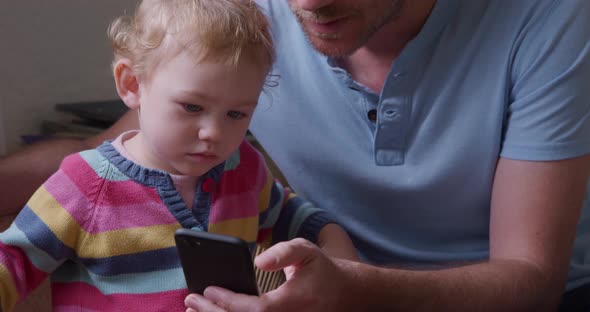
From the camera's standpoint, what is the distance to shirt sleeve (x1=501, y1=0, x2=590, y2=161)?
115 centimetres

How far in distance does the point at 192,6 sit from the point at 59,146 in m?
0.52

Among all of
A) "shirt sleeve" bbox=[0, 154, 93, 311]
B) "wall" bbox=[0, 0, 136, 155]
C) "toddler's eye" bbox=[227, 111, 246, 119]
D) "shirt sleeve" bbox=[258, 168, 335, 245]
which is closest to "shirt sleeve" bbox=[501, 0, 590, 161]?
"shirt sleeve" bbox=[258, 168, 335, 245]

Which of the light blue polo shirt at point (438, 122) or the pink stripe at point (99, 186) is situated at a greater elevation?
the pink stripe at point (99, 186)

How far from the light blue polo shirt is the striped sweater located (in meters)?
0.34

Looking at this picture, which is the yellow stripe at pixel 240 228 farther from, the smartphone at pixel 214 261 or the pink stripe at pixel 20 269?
the pink stripe at pixel 20 269

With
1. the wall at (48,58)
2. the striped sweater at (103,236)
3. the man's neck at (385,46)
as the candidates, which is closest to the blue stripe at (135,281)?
the striped sweater at (103,236)

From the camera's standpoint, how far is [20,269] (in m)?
0.94

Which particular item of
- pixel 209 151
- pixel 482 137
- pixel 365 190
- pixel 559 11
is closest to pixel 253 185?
pixel 209 151

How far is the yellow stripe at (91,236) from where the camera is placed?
0.95 metres

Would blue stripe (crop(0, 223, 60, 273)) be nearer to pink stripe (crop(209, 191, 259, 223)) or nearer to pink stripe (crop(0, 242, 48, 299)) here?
pink stripe (crop(0, 242, 48, 299))

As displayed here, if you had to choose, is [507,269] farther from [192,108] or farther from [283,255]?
[192,108]

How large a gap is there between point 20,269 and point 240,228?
0.29 meters

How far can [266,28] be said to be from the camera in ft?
3.46

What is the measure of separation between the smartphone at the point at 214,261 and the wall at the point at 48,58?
3.38ft
